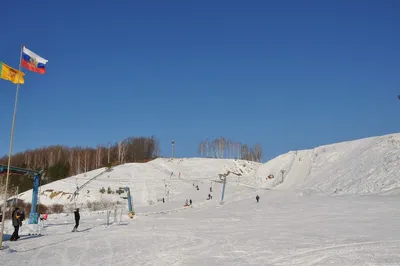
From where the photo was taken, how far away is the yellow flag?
51.1ft

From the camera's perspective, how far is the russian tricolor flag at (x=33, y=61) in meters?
16.6

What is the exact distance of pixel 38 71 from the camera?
→ 1748 cm

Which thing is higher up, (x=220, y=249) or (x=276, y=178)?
(x=276, y=178)

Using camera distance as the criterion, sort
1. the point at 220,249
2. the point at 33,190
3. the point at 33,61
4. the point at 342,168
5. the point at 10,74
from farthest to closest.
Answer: the point at 342,168 < the point at 33,190 < the point at 33,61 < the point at 10,74 < the point at 220,249

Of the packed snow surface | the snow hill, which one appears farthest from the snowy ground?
the snow hill

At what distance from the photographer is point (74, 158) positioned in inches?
4656

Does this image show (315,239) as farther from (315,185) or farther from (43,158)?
(43,158)

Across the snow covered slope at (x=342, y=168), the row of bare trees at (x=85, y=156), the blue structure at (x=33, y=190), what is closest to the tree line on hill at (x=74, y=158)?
the row of bare trees at (x=85, y=156)

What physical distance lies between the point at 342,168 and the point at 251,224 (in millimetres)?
46372

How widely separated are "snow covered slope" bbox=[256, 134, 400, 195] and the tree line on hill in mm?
46897

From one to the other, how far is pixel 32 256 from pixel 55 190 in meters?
62.6

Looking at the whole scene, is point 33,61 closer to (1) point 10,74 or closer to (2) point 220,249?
(1) point 10,74

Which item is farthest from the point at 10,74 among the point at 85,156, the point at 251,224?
the point at 85,156

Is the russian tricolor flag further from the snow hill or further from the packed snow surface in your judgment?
the snow hill
